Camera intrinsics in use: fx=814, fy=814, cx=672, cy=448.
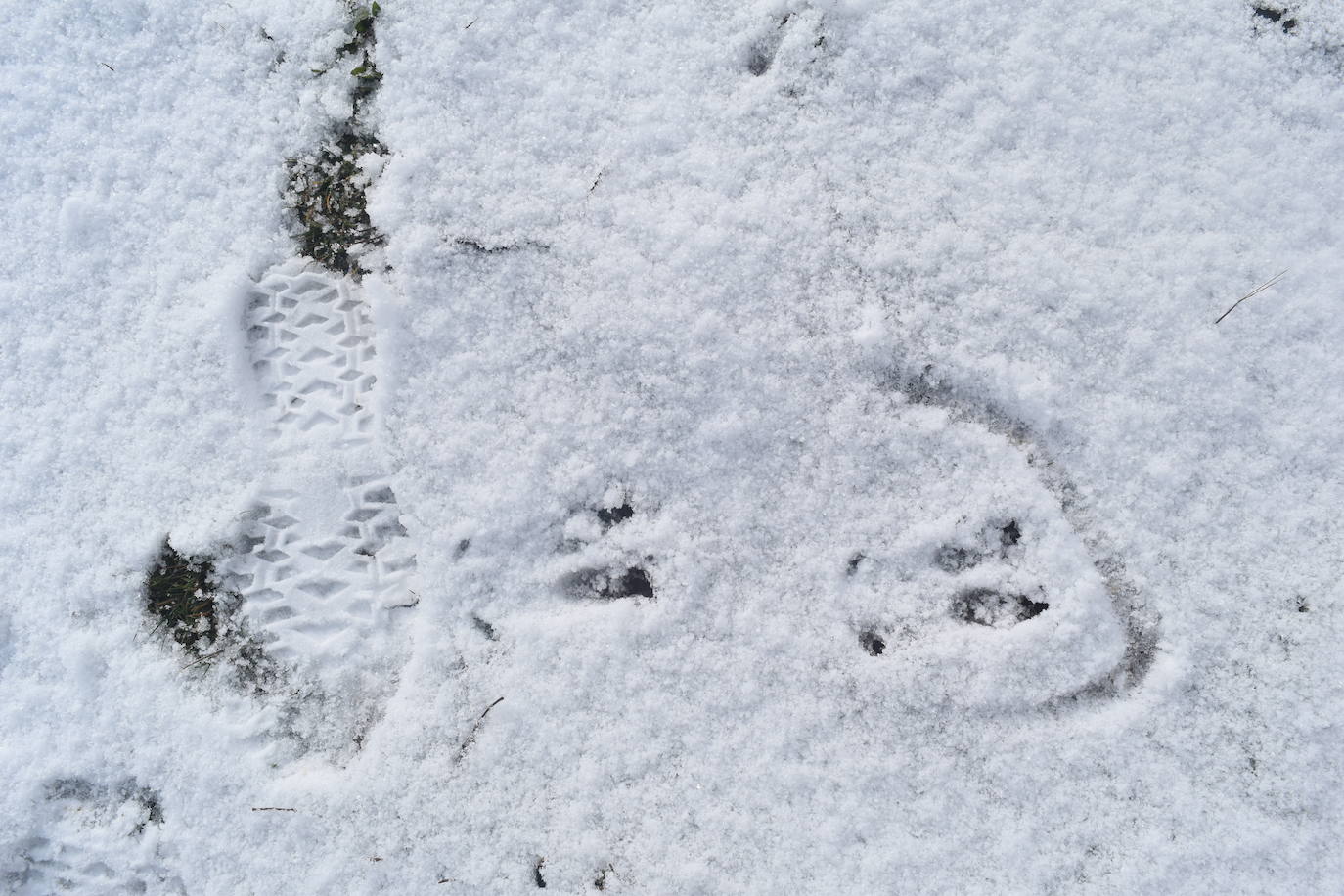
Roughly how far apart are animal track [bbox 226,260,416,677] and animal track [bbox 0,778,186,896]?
45 centimetres

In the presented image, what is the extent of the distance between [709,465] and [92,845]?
1581 mm

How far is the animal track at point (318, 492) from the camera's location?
1786 mm

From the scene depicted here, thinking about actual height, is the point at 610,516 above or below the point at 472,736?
above

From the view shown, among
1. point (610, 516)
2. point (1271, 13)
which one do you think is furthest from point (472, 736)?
point (1271, 13)

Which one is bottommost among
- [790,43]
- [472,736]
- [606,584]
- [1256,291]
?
[472,736]

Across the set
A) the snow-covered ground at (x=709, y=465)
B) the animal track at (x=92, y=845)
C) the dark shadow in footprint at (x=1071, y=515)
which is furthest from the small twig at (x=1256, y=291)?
the animal track at (x=92, y=845)

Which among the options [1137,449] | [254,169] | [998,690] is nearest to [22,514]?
[254,169]

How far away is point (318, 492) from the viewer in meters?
1.79

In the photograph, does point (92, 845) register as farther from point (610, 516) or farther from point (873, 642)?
point (873, 642)

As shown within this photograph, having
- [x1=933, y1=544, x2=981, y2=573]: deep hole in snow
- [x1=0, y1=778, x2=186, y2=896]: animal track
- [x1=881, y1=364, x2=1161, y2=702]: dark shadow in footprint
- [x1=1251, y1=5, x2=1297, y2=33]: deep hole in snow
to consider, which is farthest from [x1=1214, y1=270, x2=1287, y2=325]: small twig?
[x1=0, y1=778, x2=186, y2=896]: animal track

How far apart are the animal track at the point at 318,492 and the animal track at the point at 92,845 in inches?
17.6

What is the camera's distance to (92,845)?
5.82 feet

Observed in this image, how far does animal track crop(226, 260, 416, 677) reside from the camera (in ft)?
5.86

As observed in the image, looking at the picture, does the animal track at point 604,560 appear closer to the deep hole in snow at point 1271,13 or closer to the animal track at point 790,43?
the animal track at point 790,43
